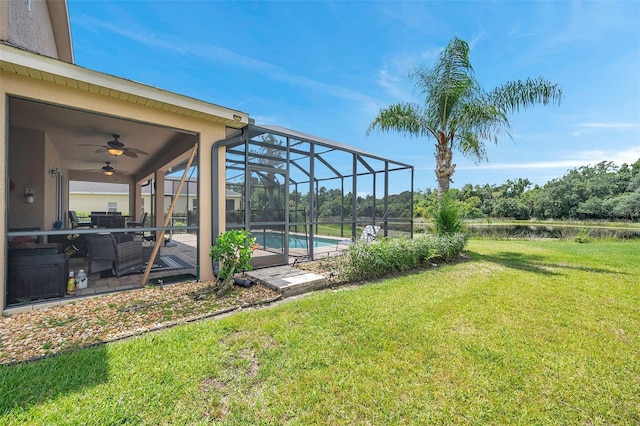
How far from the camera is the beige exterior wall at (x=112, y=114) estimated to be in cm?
331

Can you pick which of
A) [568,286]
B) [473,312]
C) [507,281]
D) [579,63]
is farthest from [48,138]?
[579,63]

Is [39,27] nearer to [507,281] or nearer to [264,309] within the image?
[264,309]

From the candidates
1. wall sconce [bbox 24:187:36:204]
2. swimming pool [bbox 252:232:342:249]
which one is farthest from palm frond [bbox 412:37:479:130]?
wall sconce [bbox 24:187:36:204]

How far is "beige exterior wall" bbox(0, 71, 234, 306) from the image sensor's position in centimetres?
331

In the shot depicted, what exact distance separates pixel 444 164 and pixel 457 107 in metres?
1.84

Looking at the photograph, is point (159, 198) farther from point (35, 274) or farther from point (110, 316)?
point (110, 316)

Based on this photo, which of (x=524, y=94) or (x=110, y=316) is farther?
(x=524, y=94)

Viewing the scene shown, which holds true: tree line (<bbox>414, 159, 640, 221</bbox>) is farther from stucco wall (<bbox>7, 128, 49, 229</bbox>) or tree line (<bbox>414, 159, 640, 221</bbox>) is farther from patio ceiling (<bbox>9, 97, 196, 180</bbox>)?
stucco wall (<bbox>7, 128, 49, 229</bbox>)

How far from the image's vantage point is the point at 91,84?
366 cm

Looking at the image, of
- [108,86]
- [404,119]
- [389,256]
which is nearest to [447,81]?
[404,119]

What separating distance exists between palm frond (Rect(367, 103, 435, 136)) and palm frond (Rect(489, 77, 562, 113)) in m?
2.16

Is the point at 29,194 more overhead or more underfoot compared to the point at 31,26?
more underfoot

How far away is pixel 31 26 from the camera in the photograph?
15.9ft

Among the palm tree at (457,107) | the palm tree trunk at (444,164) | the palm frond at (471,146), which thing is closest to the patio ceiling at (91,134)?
the palm tree at (457,107)
